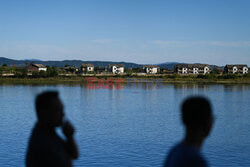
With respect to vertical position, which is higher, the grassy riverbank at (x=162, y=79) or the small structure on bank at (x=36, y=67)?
the small structure on bank at (x=36, y=67)

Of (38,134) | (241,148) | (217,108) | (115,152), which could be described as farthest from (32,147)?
(217,108)

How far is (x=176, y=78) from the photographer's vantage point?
11181cm

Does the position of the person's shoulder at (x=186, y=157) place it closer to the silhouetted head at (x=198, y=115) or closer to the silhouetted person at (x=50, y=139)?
the silhouetted head at (x=198, y=115)

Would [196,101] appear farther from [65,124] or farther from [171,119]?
[171,119]

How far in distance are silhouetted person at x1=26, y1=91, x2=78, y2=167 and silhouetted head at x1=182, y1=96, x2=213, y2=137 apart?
1001 millimetres

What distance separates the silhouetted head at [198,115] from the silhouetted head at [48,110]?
1.08 m

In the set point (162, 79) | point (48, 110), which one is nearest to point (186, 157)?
point (48, 110)

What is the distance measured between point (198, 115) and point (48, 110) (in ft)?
4.10

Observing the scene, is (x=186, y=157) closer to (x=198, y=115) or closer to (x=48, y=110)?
(x=198, y=115)

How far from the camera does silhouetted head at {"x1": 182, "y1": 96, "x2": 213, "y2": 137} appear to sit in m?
2.47

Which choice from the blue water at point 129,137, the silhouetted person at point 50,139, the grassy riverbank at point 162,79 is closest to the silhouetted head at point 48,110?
the silhouetted person at point 50,139

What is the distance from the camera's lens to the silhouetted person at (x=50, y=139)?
2.71 m

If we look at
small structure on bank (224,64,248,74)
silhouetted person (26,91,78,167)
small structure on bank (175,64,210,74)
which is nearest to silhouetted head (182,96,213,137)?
silhouetted person (26,91,78,167)

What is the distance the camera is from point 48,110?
2840 millimetres
